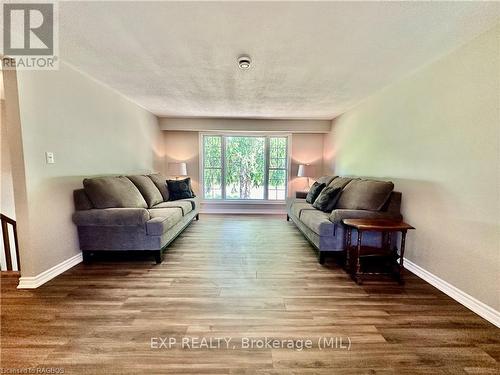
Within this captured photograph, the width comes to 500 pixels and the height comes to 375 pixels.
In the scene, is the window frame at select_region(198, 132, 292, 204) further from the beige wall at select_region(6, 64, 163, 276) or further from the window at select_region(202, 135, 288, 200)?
the beige wall at select_region(6, 64, 163, 276)

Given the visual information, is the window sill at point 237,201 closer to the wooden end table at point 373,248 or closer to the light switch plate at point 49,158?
the wooden end table at point 373,248

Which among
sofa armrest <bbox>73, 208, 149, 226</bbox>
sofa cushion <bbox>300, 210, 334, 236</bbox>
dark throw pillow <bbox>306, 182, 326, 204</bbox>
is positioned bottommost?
sofa cushion <bbox>300, 210, 334, 236</bbox>

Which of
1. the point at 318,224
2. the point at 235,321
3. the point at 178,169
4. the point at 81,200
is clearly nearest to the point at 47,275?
the point at 81,200

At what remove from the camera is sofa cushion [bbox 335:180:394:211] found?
9.50 feet

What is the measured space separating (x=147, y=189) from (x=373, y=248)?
3335mm

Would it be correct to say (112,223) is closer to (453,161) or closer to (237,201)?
(237,201)

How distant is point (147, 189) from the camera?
12.3ft

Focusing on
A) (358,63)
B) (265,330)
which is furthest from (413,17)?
(265,330)

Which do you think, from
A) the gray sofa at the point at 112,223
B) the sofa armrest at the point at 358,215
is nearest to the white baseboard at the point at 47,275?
the gray sofa at the point at 112,223

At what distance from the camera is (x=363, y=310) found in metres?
1.93

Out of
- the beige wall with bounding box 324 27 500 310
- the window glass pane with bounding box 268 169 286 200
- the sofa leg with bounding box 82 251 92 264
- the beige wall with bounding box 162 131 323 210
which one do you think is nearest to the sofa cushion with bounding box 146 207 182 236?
the sofa leg with bounding box 82 251 92 264

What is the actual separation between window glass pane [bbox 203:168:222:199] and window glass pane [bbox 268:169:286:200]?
A: 1306 millimetres

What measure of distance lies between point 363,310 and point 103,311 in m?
2.13

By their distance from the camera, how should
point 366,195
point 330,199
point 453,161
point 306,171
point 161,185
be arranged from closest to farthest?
point 453,161 < point 366,195 < point 330,199 < point 161,185 < point 306,171
